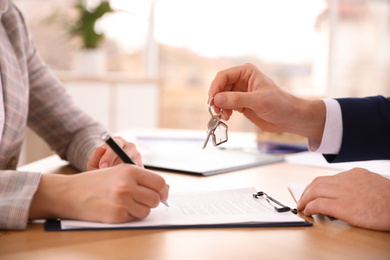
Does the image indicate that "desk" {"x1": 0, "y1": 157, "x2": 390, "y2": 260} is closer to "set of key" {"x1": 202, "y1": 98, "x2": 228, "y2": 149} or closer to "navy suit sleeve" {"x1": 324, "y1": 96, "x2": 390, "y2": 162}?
"set of key" {"x1": 202, "y1": 98, "x2": 228, "y2": 149}

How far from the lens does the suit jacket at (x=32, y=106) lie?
3.88ft

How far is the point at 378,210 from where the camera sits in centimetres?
76

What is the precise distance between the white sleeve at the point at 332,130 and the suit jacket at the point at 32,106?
634 mm

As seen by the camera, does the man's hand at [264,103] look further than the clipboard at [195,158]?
No

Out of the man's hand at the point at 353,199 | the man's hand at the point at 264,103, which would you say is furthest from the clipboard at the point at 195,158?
the man's hand at the point at 353,199

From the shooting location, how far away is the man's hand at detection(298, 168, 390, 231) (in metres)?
0.76

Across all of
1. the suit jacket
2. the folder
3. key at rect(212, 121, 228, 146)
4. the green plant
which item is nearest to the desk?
the folder

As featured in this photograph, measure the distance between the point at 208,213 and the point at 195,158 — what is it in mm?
681

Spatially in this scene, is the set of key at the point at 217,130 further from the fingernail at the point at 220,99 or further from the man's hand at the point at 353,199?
the man's hand at the point at 353,199

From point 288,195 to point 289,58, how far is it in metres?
4.01

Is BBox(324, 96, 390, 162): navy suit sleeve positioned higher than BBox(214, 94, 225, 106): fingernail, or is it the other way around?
BBox(214, 94, 225, 106): fingernail

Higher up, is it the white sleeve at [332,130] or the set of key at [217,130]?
the set of key at [217,130]

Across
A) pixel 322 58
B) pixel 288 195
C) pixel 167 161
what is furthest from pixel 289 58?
pixel 288 195

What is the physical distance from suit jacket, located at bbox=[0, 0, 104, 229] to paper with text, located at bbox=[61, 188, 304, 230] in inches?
15.4
